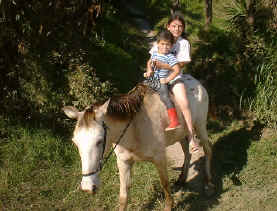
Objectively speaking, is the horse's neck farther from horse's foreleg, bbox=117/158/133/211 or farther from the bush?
the bush

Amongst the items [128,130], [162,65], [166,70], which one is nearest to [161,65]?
[162,65]

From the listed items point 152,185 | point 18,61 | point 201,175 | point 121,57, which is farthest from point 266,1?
point 18,61

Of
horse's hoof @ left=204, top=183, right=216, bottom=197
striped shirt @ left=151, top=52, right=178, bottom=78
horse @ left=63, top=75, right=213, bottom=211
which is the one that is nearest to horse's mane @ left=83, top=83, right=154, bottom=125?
horse @ left=63, top=75, right=213, bottom=211

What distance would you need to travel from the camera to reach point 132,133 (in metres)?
3.70

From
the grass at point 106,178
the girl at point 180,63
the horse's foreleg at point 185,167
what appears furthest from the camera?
the horse's foreleg at point 185,167

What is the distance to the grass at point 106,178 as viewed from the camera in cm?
454

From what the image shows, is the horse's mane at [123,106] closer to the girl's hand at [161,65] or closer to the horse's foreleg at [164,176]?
the girl's hand at [161,65]

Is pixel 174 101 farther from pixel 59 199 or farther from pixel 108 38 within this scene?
pixel 108 38

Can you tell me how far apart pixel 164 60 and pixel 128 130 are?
103 centimetres

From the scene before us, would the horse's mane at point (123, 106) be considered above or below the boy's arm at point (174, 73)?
below

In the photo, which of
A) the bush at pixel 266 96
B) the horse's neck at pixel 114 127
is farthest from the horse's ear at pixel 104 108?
the bush at pixel 266 96

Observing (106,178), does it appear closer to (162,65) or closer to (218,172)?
(218,172)

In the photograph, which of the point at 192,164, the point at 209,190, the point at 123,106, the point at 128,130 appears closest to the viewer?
the point at 123,106

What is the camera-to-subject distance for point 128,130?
3646 mm
